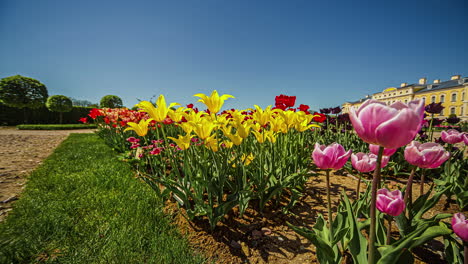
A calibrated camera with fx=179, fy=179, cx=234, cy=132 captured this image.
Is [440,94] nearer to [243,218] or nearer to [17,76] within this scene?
[243,218]

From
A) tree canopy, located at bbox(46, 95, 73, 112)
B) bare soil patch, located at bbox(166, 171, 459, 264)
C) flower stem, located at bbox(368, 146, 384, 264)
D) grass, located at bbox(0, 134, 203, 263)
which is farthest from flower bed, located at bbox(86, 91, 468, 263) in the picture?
tree canopy, located at bbox(46, 95, 73, 112)

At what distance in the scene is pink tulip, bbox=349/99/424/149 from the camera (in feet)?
2.21

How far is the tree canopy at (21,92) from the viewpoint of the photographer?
19755 mm

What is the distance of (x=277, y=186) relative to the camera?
2.02 m

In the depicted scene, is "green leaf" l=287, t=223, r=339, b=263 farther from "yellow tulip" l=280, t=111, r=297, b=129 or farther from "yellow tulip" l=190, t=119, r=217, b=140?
"yellow tulip" l=280, t=111, r=297, b=129

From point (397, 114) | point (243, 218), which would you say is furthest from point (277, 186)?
point (397, 114)

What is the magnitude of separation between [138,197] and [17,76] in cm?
3088

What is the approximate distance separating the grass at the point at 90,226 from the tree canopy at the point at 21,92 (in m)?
26.9

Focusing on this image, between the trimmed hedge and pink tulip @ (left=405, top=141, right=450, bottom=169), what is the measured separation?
32507 millimetres

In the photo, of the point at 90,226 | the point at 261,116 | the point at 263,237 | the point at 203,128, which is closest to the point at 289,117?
the point at 261,116

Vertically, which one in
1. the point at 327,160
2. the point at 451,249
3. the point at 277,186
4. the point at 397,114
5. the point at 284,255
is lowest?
the point at 284,255

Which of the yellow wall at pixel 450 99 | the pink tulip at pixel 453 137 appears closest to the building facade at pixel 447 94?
the yellow wall at pixel 450 99

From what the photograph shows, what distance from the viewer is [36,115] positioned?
22.2 m

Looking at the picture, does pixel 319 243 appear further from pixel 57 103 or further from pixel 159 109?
pixel 57 103
